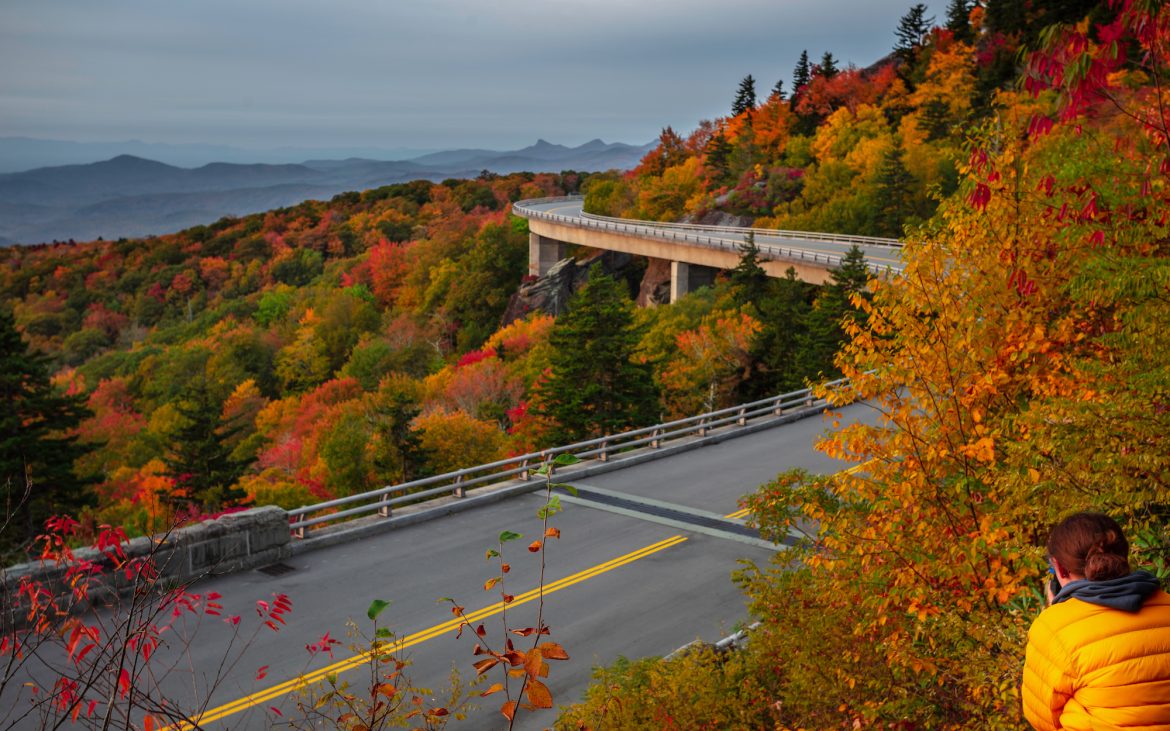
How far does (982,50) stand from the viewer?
77812 millimetres

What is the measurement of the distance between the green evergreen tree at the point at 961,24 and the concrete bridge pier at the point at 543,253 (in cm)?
4411

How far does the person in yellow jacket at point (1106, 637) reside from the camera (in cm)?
326

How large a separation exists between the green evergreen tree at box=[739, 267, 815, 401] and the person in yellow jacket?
34493 millimetres

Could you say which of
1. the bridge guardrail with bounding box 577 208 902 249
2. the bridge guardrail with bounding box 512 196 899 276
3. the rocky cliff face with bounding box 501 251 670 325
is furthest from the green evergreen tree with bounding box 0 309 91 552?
the rocky cliff face with bounding box 501 251 670 325

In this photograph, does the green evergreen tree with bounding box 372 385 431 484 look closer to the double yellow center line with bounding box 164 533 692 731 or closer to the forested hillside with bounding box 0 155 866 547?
the forested hillside with bounding box 0 155 866 547

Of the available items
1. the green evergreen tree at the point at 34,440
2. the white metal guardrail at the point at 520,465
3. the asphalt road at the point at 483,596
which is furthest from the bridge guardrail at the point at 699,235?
the green evergreen tree at the point at 34,440

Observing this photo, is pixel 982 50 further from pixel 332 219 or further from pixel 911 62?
pixel 332 219

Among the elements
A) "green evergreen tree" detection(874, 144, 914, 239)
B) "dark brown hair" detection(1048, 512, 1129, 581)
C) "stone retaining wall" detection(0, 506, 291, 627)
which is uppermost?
"green evergreen tree" detection(874, 144, 914, 239)

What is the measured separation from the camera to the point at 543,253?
84938 mm

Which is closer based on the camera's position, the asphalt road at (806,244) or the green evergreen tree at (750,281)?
the asphalt road at (806,244)

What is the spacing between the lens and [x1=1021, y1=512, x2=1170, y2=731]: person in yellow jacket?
10.7 feet

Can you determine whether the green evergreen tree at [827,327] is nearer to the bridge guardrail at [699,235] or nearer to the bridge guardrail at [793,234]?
the bridge guardrail at [699,235]

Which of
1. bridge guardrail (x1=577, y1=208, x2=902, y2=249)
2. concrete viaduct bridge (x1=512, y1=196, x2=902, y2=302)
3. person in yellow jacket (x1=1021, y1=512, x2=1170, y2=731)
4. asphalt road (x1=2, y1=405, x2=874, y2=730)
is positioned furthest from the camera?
bridge guardrail (x1=577, y1=208, x2=902, y2=249)

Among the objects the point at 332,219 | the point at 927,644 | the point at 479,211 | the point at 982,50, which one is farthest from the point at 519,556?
the point at 332,219
